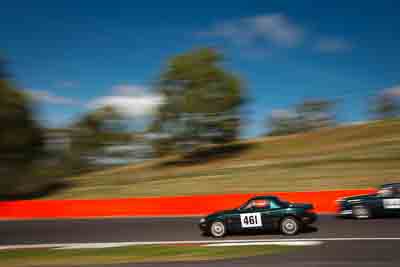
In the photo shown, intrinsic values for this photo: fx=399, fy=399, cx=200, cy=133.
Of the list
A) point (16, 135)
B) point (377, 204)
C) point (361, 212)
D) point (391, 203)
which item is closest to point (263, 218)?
point (361, 212)

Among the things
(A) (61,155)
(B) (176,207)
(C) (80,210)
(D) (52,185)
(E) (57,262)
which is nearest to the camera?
(E) (57,262)

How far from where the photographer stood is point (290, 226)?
37.5 feet

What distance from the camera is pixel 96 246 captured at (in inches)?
445

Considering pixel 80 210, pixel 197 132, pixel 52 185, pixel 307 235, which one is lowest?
pixel 307 235

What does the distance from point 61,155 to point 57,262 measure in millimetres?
55131

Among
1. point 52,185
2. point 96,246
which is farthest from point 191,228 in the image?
point 52,185

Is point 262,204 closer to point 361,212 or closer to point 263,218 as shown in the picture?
point 263,218

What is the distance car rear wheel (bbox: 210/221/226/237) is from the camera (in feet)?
39.7

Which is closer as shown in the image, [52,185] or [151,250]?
[151,250]

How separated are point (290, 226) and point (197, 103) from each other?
29166 mm

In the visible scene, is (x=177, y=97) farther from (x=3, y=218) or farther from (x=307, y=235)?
(x=307, y=235)

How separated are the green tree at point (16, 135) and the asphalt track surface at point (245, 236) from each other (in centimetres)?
1225

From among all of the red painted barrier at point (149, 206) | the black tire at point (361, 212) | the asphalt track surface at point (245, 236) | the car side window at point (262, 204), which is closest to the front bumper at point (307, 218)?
the asphalt track surface at point (245, 236)

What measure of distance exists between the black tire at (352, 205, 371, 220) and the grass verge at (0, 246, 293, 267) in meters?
5.56
